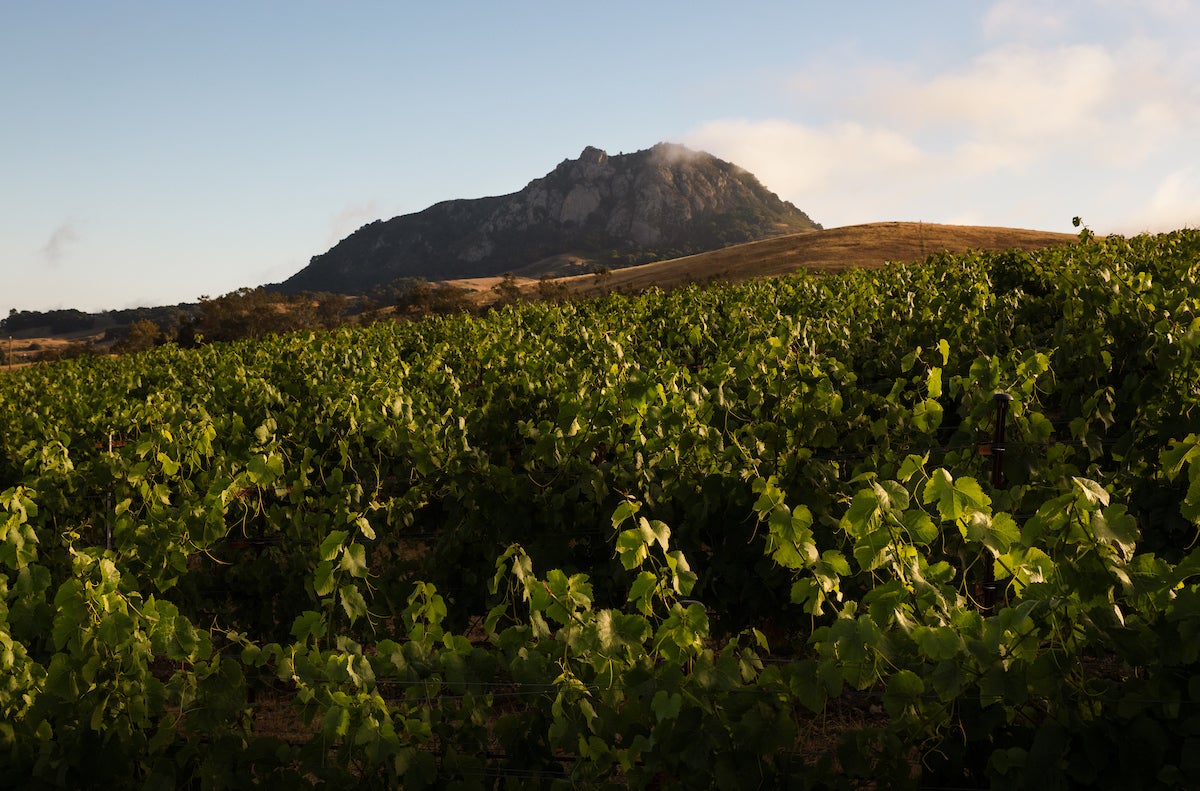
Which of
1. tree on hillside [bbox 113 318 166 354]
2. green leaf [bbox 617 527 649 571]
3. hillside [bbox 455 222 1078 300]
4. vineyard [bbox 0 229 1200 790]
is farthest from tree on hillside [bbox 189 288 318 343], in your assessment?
green leaf [bbox 617 527 649 571]

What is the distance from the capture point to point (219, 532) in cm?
457

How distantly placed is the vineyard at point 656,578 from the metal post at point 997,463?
0.02m

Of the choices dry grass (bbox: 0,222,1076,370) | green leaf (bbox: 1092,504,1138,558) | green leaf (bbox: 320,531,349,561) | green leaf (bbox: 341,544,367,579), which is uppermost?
dry grass (bbox: 0,222,1076,370)

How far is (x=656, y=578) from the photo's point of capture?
2.89 metres

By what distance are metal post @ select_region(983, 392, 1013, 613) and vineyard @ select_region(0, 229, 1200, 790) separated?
22mm

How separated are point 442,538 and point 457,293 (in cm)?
4785

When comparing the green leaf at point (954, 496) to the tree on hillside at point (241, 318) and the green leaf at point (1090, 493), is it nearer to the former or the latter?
the green leaf at point (1090, 493)

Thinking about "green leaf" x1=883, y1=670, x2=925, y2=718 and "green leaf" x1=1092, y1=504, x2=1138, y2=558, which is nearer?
"green leaf" x1=1092, y1=504, x2=1138, y2=558

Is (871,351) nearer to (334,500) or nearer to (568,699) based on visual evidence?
(334,500)

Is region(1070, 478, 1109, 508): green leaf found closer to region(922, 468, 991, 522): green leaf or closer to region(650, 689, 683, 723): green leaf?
region(922, 468, 991, 522): green leaf

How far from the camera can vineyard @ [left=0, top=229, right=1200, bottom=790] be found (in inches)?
96.4

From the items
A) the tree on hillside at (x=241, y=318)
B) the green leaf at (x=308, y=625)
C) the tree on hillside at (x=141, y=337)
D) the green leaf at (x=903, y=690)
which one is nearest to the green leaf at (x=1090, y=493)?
the green leaf at (x=903, y=690)

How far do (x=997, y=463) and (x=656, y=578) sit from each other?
259 centimetres

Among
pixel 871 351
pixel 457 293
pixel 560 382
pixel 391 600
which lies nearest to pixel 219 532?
pixel 391 600
